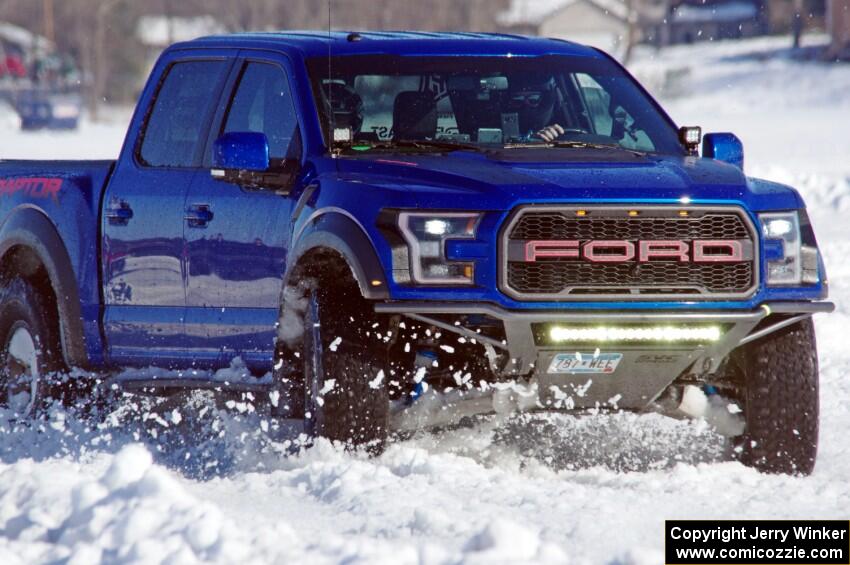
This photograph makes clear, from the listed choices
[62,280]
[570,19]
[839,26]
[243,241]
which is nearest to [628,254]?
[243,241]

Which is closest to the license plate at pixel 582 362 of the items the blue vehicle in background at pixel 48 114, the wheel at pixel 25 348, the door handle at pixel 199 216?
the door handle at pixel 199 216

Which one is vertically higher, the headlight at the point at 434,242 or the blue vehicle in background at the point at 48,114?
the headlight at the point at 434,242

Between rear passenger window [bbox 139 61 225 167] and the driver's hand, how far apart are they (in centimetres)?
135

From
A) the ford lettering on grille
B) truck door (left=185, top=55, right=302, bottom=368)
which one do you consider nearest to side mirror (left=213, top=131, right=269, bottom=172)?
truck door (left=185, top=55, right=302, bottom=368)

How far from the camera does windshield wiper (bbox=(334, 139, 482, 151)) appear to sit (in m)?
6.35

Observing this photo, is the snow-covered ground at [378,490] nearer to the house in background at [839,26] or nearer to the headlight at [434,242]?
the headlight at [434,242]

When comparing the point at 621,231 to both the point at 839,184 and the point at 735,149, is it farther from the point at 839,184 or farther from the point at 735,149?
the point at 839,184

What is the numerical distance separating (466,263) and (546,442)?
1256 millimetres

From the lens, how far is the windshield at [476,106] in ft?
21.4

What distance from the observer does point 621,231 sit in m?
5.66

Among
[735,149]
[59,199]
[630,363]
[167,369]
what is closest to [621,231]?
[630,363]

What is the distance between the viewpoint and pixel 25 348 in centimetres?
781

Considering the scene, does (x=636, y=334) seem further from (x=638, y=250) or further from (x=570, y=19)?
(x=570, y=19)

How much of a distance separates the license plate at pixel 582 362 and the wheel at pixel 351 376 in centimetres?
54
